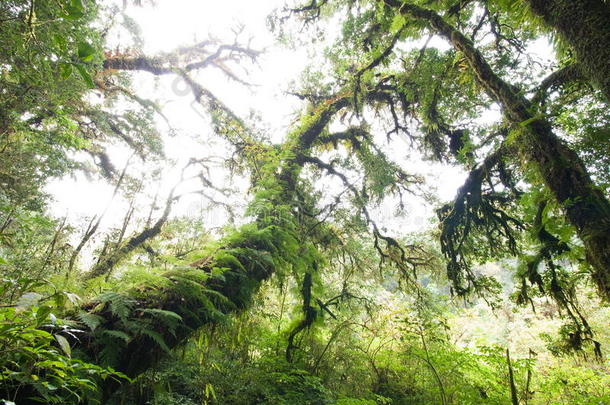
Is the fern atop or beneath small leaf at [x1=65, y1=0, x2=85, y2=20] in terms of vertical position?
beneath

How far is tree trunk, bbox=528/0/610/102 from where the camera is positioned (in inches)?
65.9

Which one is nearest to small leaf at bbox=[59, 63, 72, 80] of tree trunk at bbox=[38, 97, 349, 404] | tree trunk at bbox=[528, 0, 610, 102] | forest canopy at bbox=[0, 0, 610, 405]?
forest canopy at bbox=[0, 0, 610, 405]

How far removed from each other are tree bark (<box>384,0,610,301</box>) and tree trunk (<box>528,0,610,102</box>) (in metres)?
0.51

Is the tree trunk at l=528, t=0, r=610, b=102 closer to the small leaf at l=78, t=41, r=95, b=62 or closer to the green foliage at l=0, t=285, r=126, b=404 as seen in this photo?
the small leaf at l=78, t=41, r=95, b=62

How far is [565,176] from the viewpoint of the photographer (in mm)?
2215

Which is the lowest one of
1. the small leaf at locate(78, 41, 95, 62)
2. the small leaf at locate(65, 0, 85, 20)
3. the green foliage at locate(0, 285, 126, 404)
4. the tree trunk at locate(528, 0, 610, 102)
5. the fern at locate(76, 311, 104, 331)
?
the green foliage at locate(0, 285, 126, 404)

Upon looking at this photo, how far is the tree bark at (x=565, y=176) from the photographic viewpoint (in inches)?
75.1

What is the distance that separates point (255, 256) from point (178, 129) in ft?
29.9

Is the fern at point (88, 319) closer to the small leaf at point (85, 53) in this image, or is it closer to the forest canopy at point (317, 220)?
the forest canopy at point (317, 220)

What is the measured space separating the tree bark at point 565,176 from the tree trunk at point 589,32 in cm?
51

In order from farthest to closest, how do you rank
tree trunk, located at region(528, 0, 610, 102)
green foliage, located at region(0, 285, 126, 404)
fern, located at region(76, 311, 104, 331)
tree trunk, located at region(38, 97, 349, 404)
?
1. tree trunk, located at region(38, 97, 349, 404)
2. fern, located at region(76, 311, 104, 331)
3. tree trunk, located at region(528, 0, 610, 102)
4. green foliage, located at region(0, 285, 126, 404)

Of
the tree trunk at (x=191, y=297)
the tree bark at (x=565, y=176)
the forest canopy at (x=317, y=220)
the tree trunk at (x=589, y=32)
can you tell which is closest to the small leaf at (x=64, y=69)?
the forest canopy at (x=317, y=220)

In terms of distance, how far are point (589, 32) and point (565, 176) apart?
998mm

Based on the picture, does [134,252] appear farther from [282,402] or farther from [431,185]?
[431,185]
